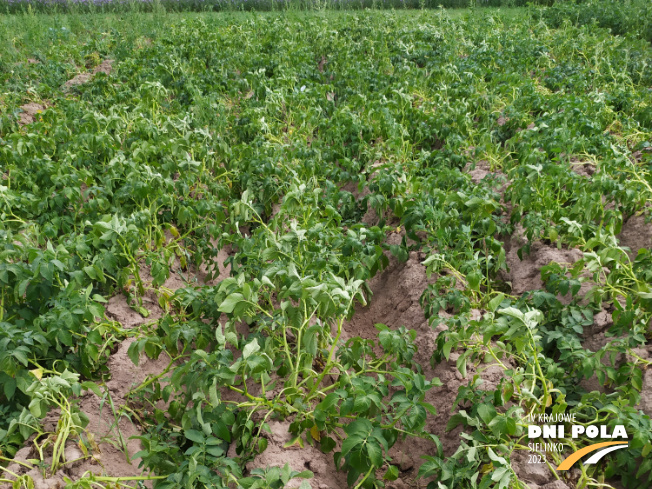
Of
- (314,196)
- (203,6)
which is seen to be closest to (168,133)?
(314,196)

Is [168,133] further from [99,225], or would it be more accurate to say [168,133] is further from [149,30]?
[149,30]

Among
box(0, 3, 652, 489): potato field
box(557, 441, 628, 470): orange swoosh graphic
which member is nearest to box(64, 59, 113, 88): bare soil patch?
box(0, 3, 652, 489): potato field

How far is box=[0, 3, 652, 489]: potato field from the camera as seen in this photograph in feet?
8.60

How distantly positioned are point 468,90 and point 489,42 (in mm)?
3503

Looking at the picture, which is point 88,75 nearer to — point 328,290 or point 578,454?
point 328,290

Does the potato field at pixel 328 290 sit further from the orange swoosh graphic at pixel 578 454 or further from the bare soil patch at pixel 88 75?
the bare soil patch at pixel 88 75

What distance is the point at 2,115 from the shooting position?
6.36 metres

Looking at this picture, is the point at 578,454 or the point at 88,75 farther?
the point at 88,75

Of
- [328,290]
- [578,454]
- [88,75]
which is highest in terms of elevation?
[88,75]

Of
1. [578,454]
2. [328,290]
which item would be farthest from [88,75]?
[578,454]

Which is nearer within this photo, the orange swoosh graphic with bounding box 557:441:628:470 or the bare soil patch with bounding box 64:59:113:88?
the orange swoosh graphic with bounding box 557:441:628:470

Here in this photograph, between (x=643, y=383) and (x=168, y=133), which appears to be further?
(x=168, y=133)

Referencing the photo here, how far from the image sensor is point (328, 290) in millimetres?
2889

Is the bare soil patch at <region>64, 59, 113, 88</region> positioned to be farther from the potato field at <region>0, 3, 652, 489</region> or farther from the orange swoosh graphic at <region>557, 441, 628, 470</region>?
the orange swoosh graphic at <region>557, 441, 628, 470</region>
